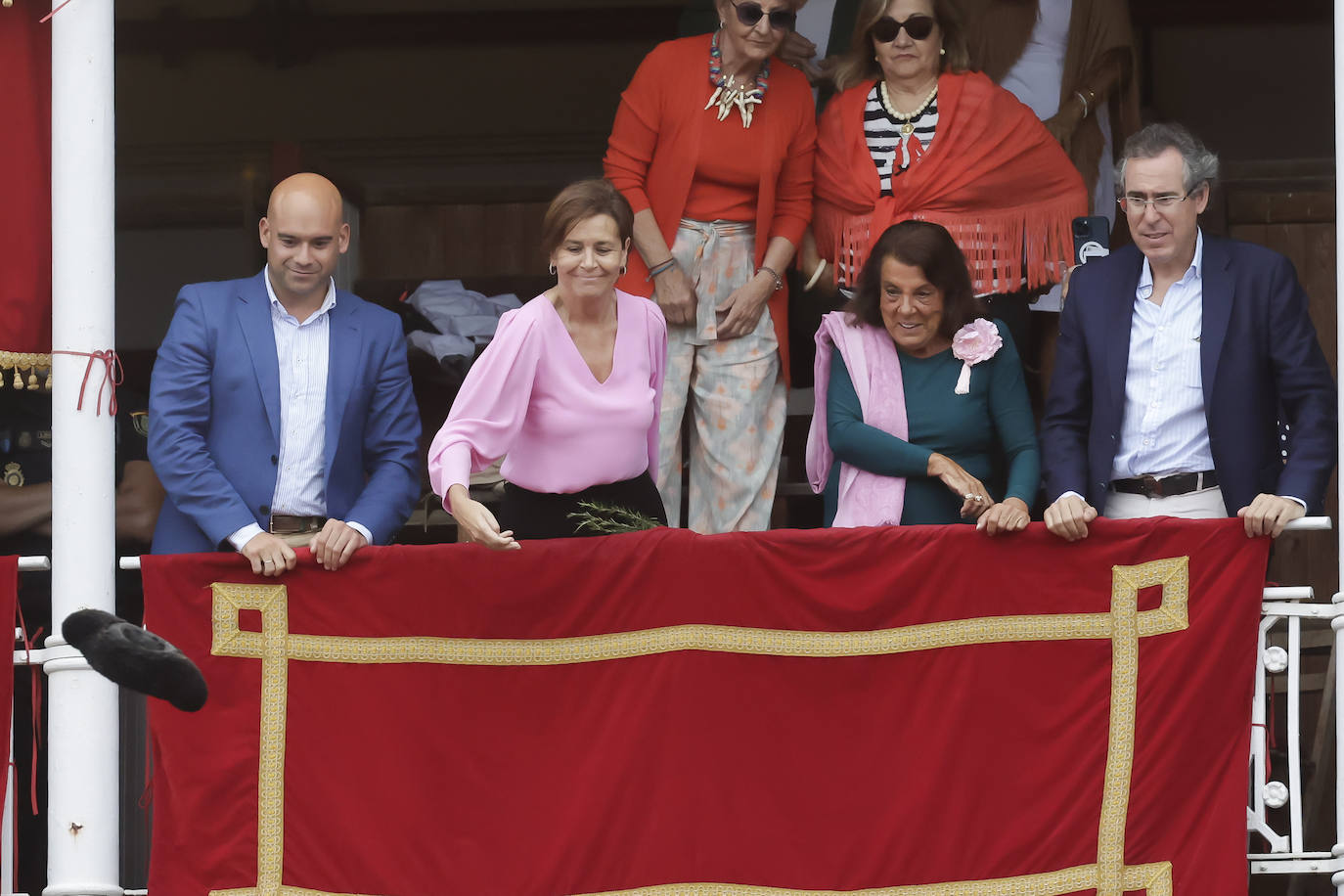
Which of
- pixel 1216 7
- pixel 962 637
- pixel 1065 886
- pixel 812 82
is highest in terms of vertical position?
pixel 1216 7

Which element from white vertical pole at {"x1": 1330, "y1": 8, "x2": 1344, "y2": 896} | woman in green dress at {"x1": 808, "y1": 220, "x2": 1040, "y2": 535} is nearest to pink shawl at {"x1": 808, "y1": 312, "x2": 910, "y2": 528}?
woman in green dress at {"x1": 808, "y1": 220, "x2": 1040, "y2": 535}

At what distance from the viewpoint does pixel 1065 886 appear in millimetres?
5539

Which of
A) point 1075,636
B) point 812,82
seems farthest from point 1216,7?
point 1075,636

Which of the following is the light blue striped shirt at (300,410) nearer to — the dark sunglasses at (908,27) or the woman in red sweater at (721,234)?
the woman in red sweater at (721,234)

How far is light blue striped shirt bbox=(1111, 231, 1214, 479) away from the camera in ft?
19.3

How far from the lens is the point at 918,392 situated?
6.13 m

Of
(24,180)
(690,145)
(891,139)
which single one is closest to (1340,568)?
(891,139)

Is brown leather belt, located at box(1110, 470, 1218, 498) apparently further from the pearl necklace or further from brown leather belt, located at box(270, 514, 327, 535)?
brown leather belt, located at box(270, 514, 327, 535)

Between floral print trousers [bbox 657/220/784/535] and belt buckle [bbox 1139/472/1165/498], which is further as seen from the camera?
floral print trousers [bbox 657/220/784/535]

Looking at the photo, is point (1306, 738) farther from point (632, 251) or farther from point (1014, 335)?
point (632, 251)

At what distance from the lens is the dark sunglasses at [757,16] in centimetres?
662

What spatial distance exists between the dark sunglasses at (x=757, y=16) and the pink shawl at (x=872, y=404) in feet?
3.28

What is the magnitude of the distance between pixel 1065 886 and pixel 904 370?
4.94ft

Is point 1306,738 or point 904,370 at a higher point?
point 904,370
